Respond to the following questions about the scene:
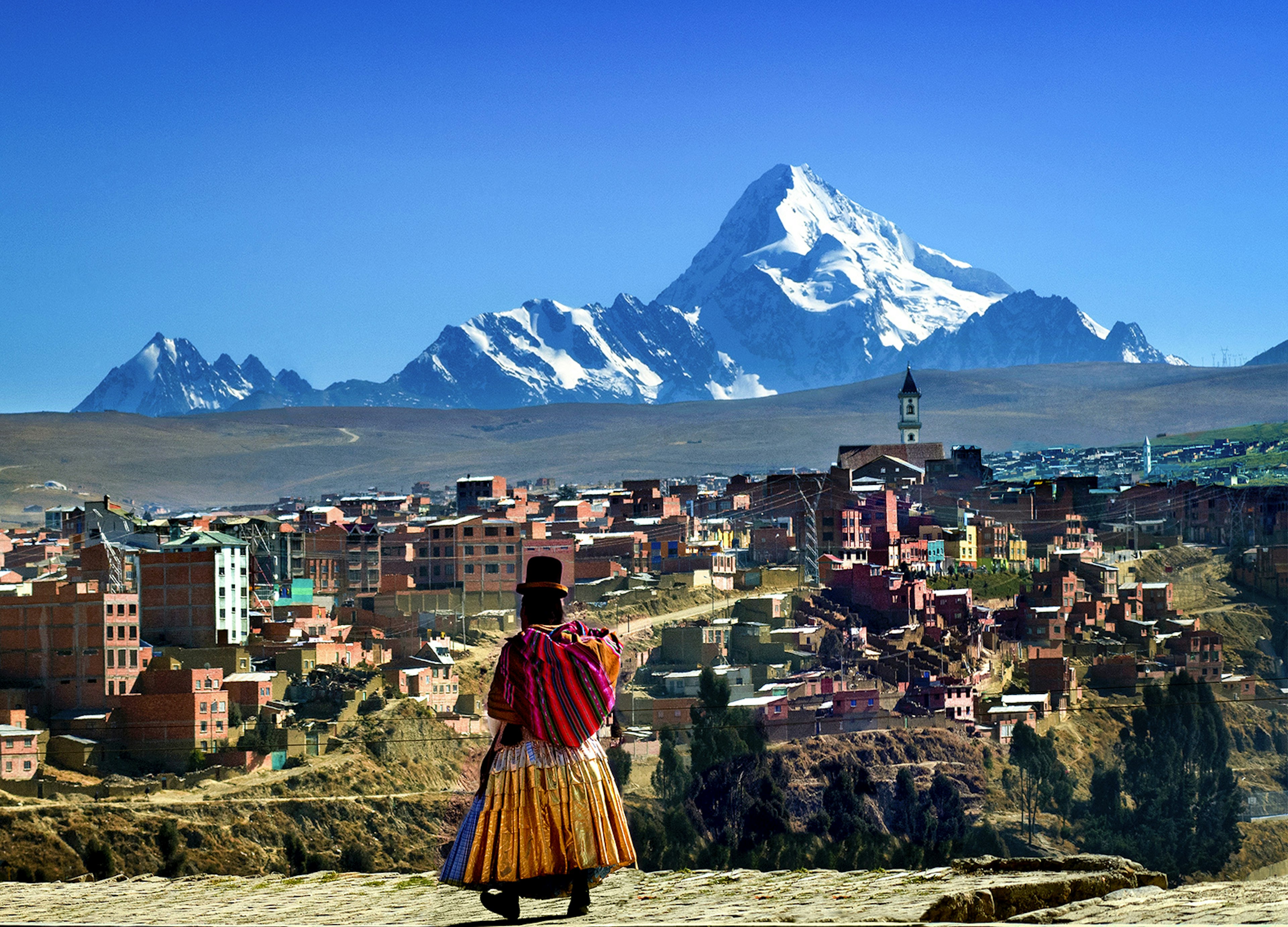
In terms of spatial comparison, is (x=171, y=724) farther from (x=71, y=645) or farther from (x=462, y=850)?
(x=462, y=850)

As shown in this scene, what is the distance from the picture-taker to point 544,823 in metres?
5.17

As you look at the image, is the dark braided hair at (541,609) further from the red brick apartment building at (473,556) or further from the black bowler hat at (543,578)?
the red brick apartment building at (473,556)

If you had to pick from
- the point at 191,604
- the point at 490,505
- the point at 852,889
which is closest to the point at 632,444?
the point at 490,505

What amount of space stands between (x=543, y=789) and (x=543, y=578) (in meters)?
0.64

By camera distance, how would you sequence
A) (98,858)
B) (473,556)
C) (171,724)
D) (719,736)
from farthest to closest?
(473,556), (719,736), (171,724), (98,858)

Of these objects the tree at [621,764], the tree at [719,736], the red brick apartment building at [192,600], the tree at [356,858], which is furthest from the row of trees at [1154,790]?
the red brick apartment building at [192,600]

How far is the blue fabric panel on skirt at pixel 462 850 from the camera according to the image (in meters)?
5.16

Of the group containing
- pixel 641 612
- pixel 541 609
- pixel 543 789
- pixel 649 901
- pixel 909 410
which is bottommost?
pixel 649 901

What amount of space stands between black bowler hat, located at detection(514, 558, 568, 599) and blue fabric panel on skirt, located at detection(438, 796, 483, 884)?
2.12 feet

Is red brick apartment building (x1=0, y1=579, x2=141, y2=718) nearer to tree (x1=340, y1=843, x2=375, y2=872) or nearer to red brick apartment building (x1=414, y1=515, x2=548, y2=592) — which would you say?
tree (x1=340, y1=843, x2=375, y2=872)

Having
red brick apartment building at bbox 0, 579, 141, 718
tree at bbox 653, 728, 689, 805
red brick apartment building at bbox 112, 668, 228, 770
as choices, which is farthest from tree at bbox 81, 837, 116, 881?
tree at bbox 653, 728, 689, 805

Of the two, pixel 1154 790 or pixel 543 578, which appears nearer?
pixel 543 578

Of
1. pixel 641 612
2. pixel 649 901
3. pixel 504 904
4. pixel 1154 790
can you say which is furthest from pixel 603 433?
pixel 504 904

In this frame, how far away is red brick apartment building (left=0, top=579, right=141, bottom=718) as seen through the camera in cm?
2275
